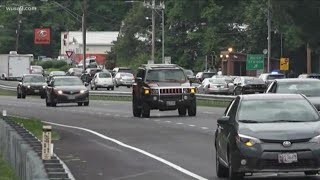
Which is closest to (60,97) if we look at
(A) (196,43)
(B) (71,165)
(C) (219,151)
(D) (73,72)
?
(B) (71,165)

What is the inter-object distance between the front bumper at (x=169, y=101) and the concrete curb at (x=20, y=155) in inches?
539

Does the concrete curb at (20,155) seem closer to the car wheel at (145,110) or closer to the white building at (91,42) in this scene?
the car wheel at (145,110)

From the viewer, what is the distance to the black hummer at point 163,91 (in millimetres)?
32500

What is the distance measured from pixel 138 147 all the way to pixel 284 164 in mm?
8297

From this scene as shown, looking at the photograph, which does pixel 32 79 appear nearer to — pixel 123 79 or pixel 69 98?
pixel 69 98

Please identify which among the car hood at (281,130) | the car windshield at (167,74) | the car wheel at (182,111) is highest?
the car windshield at (167,74)

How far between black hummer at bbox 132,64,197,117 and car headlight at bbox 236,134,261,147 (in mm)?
19331

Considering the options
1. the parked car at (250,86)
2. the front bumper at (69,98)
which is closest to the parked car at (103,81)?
the parked car at (250,86)

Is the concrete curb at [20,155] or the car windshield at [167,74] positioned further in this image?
the car windshield at [167,74]

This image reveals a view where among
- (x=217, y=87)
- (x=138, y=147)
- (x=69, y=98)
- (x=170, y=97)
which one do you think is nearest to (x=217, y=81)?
(x=217, y=87)

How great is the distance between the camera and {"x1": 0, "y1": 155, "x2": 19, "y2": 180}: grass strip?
1483cm

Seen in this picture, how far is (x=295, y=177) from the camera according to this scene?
555 inches

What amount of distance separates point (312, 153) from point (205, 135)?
1103 cm

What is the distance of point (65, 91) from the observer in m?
42.3
